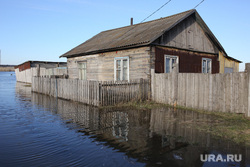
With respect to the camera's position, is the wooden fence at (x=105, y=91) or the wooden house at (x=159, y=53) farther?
the wooden house at (x=159, y=53)

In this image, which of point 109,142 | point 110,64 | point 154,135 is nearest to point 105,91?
point 110,64

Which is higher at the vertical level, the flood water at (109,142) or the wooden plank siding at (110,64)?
the wooden plank siding at (110,64)

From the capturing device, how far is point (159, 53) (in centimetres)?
1248

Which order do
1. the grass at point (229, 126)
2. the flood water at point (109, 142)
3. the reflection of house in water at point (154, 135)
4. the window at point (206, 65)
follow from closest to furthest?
the flood water at point (109, 142) → the reflection of house in water at point (154, 135) → the grass at point (229, 126) → the window at point (206, 65)

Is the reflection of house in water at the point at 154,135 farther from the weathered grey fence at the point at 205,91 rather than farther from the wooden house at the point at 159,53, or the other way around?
the wooden house at the point at 159,53

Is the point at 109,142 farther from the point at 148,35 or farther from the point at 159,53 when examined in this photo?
the point at 148,35

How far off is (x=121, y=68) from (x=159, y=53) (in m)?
2.92

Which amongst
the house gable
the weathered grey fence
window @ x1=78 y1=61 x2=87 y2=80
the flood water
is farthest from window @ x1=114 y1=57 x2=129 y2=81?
the flood water

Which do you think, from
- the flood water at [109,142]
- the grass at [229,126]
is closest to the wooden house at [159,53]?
the grass at [229,126]

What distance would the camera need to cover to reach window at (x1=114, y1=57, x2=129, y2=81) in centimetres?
1363

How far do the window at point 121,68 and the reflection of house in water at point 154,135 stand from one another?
498 centimetres

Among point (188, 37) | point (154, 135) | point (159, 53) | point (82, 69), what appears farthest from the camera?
point (82, 69)

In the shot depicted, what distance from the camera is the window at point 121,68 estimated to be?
1363cm

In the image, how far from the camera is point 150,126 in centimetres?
678
